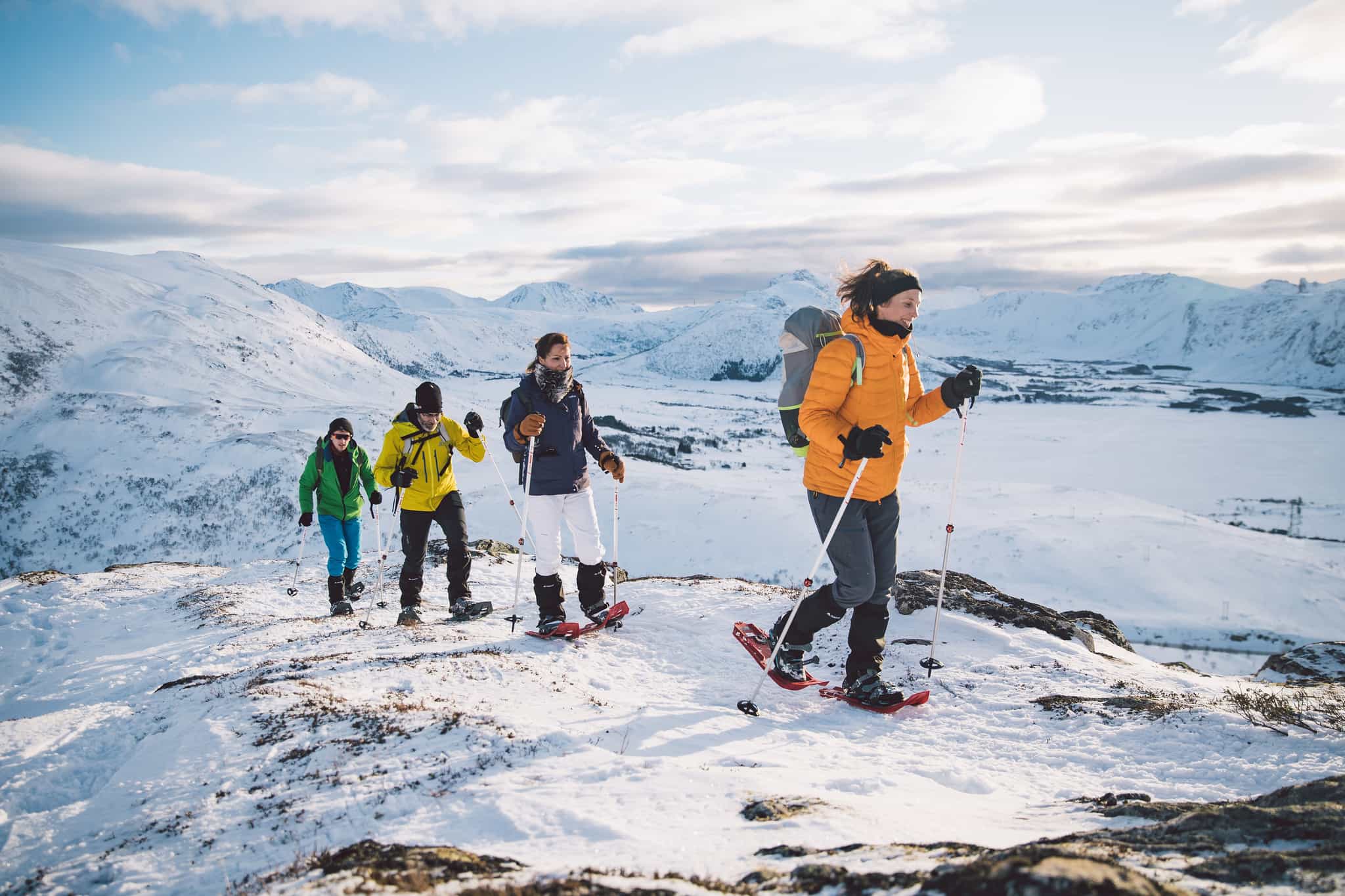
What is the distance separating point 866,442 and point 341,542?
8767 millimetres

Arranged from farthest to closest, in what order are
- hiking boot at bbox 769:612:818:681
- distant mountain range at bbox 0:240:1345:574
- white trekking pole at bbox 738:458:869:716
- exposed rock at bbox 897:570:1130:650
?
distant mountain range at bbox 0:240:1345:574, exposed rock at bbox 897:570:1130:650, hiking boot at bbox 769:612:818:681, white trekking pole at bbox 738:458:869:716

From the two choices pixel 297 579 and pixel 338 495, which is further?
pixel 297 579

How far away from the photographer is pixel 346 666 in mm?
6121

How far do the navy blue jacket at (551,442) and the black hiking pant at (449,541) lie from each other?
7.57 feet

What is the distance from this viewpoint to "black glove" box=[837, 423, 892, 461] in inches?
192

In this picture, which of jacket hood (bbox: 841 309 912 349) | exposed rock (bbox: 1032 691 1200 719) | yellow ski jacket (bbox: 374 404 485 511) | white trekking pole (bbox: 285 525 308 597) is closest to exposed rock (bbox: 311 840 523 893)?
jacket hood (bbox: 841 309 912 349)

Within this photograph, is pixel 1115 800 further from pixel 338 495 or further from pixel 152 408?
pixel 152 408

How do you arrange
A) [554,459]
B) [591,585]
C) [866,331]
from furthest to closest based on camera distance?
[591,585], [554,459], [866,331]

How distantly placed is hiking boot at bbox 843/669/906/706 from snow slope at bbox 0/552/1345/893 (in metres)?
0.18

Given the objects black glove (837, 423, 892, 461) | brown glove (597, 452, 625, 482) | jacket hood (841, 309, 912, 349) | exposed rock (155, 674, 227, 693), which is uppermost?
jacket hood (841, 309, 912, 349)

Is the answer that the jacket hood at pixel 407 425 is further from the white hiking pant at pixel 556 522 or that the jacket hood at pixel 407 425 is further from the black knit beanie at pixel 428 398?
the white hiking pant at pixel 556 522

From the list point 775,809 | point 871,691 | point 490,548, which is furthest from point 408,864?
point 490,548

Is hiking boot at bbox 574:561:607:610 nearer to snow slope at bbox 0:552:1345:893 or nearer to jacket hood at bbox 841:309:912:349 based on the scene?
snow slope at bbox 0:552:1345:893

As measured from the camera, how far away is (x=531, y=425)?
652cm
